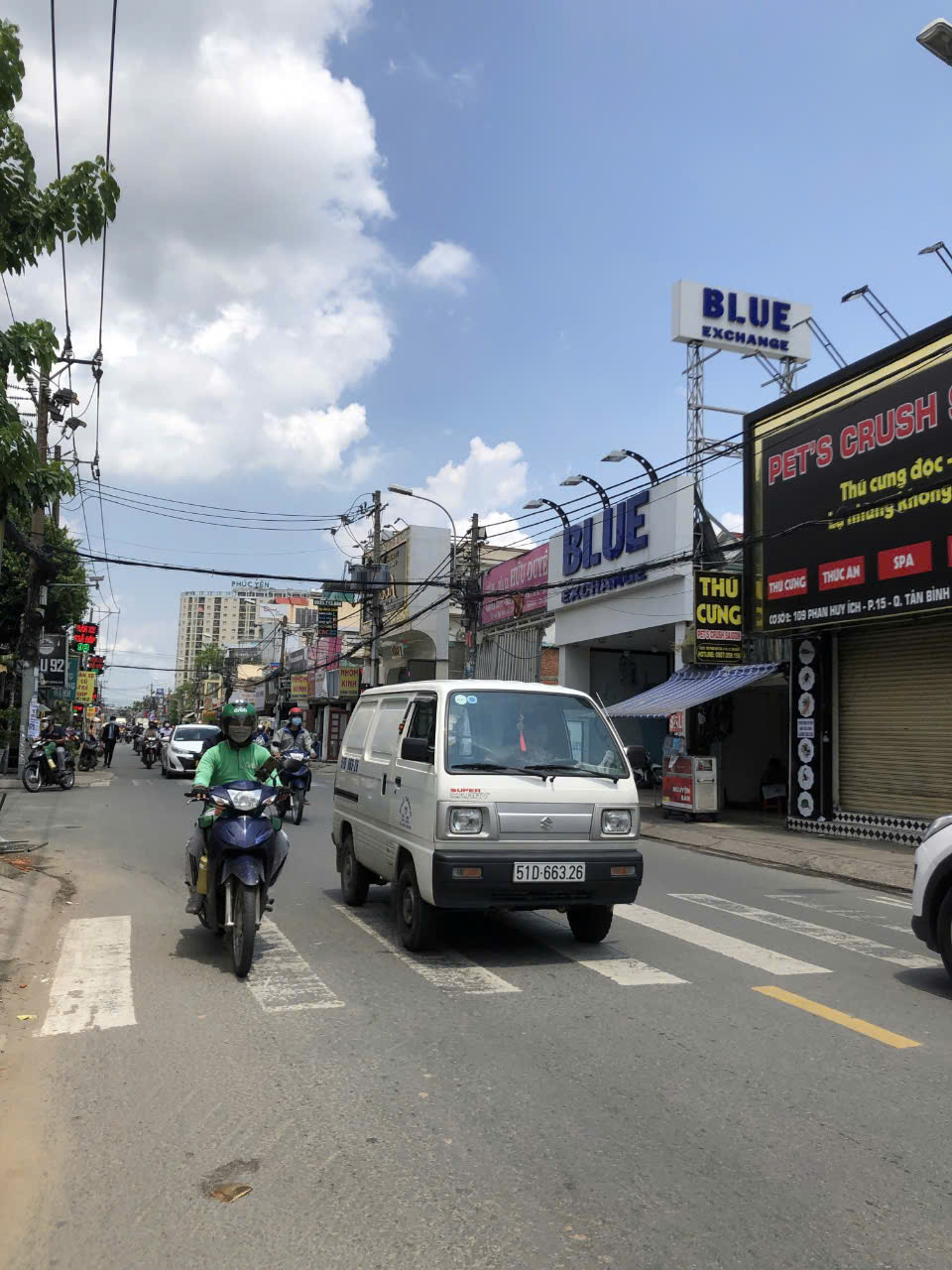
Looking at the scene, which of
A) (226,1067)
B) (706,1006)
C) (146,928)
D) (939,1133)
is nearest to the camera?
(939,1133)

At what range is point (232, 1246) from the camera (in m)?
3.07

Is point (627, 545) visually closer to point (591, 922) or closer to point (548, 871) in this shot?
point (591, 922)

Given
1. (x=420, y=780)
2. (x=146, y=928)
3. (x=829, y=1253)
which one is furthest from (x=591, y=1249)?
(x=146, y=928)

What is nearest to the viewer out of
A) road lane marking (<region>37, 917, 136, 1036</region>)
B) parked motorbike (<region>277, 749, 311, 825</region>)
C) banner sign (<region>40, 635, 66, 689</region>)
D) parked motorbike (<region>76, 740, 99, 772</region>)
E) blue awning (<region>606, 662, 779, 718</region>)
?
road lane marking (<region>37, 917, 136, 1036</region>)

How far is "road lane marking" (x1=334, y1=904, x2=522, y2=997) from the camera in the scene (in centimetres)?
620

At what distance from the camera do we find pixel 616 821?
7.15m

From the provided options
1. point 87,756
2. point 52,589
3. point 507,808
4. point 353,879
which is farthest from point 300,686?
point 507,808

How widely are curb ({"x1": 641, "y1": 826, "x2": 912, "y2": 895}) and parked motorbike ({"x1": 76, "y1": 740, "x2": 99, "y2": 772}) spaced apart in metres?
20.9

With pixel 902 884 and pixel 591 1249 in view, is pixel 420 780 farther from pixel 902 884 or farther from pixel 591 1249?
pixel 902 884

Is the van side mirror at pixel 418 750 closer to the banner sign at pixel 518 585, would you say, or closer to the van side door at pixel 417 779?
the van side door at pixel 417 779

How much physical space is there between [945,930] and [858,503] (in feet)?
36.4

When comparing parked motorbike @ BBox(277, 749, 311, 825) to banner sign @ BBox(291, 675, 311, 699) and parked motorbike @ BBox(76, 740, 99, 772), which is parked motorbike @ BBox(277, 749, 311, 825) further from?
banner sign @ BBox(291, 675, 311, 699)

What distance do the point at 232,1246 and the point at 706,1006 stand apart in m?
3.52

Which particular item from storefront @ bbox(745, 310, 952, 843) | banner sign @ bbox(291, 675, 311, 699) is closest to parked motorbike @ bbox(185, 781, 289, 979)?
storefront @ bbox(745, 310, 952, 843)
